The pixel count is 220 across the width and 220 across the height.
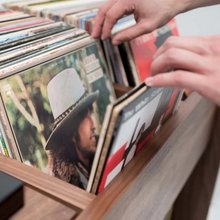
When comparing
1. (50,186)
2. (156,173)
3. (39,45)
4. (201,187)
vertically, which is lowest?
(201,187)

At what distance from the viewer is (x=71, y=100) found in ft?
2.51

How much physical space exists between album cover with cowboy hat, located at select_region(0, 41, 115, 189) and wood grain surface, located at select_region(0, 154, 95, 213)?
10 centimetres

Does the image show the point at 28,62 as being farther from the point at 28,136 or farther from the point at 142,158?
the point at 142,158

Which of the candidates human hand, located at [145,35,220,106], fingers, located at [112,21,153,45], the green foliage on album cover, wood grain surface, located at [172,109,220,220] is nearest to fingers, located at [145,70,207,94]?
human hand, located at [145,35,220,106]

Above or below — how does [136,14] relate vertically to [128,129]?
above

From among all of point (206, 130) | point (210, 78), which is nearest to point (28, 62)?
point (210, 78)

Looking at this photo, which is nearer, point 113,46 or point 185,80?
point 185,80

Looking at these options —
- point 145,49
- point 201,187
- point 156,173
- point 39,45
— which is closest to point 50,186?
point 156,173

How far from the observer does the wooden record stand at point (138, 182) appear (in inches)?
17.9

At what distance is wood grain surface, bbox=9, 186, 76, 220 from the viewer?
44cm

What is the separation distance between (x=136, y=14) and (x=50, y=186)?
66 centimetres

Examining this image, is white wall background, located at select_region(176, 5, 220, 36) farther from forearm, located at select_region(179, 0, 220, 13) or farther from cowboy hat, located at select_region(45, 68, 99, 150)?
cowboy hat, located at select_region(45, 68, 99, 150)

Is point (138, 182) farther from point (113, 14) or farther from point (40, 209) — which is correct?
point (113, 14)

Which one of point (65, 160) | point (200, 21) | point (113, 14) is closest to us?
point (65, 160)
